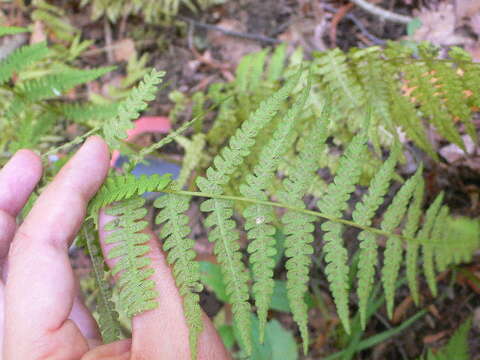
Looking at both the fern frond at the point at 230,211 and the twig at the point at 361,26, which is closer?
the fern frond at the point at 230,211

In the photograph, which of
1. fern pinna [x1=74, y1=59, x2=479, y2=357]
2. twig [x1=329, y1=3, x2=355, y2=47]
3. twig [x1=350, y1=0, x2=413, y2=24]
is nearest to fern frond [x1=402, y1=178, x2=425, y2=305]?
fern pinna [x1=74, y1=59, x2=479, y2=357]

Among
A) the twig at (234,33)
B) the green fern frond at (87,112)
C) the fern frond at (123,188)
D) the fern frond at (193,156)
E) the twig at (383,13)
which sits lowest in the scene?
the fern frond at (193,156)

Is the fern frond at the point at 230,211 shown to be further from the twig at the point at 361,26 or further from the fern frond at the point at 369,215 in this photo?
the twig at the point at 361,26

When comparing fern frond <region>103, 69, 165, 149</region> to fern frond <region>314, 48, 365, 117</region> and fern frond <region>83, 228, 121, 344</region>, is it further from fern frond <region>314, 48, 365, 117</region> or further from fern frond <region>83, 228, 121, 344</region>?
fern frond <region>314, 48, 365, 117</region>

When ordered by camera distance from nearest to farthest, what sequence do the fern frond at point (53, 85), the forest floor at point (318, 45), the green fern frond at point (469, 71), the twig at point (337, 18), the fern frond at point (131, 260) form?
1. the fern frond at point (131, 260)
2. the green fern frond at point (469, 71)
3. the fern frond at point (53, 85)
4. the forest floor at point (318, 45)
5. the twig at point (337, 18)

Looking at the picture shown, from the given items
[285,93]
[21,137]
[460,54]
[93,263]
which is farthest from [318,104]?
[21,137]

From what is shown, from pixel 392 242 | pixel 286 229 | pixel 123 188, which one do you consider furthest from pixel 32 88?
pixel 392 242

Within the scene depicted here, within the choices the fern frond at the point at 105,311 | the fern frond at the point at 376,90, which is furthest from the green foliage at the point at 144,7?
the fern frond at the point at 105,311
